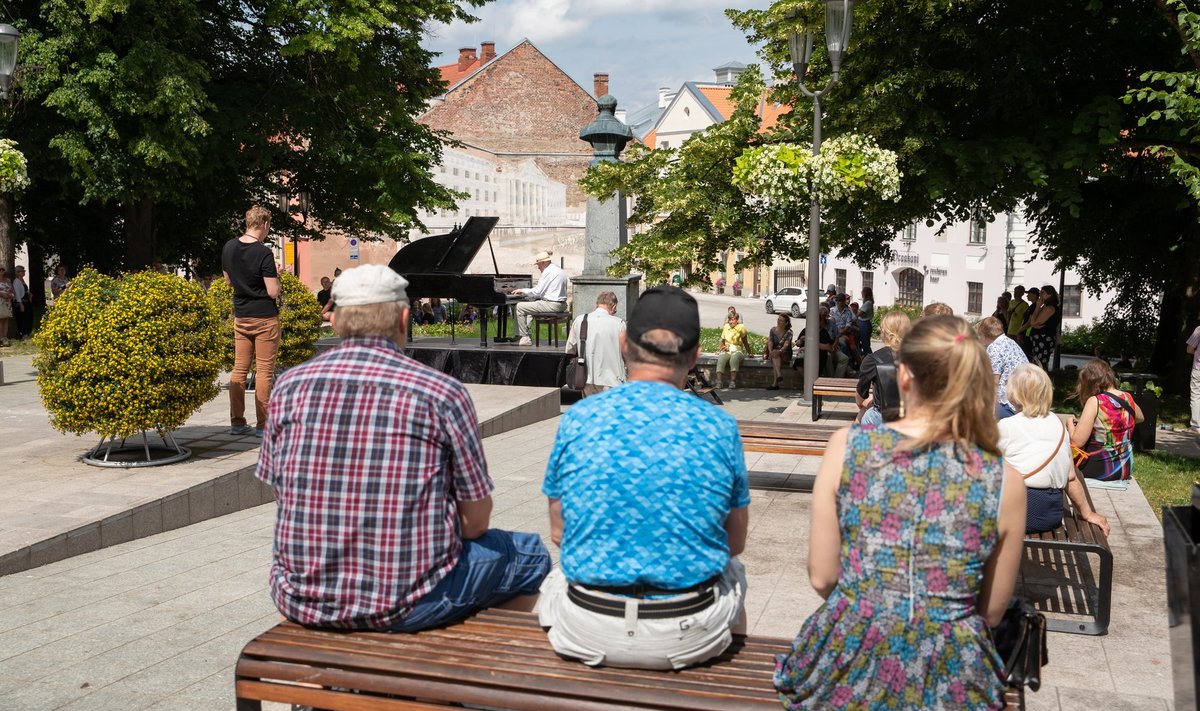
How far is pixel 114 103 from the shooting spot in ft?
65.5

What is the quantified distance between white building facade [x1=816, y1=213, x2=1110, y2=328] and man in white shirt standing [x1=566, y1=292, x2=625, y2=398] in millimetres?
36030

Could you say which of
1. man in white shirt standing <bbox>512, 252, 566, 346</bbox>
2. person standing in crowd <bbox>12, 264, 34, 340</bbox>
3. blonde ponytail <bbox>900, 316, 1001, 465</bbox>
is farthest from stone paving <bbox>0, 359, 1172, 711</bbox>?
person standing in crowd <bbox>12, 264, 34, 340</bbox>

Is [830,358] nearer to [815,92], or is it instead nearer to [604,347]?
[815,92]

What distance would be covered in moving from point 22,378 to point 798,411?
10.5 metres

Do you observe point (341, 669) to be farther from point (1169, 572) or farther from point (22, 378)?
point (22, 378)

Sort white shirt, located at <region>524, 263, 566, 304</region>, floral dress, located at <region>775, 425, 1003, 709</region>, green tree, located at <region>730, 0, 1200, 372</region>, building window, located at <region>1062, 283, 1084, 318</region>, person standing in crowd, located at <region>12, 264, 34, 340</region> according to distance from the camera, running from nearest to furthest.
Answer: floral dress, located at <region>775, 425, 1003, 709</region> < green tree, located at <region>730, 0, 1200, 372</region> < white shirt, located at <region>524, 263, 566, 304</region> < person standing in crowd, located at <region>12, 264, 34, 340</region> < building window, located at <region>1062, 283, 1084, 318</region>

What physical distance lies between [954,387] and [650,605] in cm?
99

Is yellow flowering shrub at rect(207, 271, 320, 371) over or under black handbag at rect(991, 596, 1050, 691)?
over

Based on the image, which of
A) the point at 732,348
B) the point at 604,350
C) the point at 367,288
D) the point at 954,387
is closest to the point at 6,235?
the point at 732,348

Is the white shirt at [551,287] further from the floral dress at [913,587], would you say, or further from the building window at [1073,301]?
the building window at [1073,301]

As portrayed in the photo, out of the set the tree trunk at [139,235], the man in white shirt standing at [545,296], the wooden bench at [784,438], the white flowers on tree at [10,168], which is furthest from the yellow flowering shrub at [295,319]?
the tree trunk at [139,235]

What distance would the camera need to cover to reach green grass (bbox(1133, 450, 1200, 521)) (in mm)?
8828

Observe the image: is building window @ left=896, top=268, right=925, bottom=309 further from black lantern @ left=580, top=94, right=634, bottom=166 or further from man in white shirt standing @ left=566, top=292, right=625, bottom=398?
man in white shirt standing @ left=566, top=292, right=625, bottom=398

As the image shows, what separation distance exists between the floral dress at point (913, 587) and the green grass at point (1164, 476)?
6106 millimetres
